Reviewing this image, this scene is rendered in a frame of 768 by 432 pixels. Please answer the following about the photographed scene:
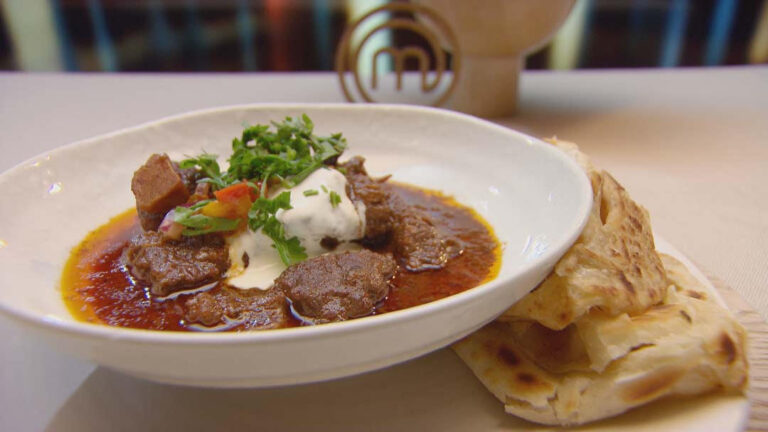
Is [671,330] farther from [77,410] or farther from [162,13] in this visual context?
[162,13]

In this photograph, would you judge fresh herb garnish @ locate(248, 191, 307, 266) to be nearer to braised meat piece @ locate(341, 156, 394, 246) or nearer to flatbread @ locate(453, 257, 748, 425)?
braised meat piece @ locate(341, 156, 394, 246)

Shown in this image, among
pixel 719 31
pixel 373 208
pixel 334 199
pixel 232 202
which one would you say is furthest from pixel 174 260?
pixel 719 31

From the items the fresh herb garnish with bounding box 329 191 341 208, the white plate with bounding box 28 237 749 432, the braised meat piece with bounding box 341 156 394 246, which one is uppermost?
the fresh herb garnish with bounding box 329 191 341 208

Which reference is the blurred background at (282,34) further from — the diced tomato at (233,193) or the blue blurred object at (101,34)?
the diced tomato at (233,193)

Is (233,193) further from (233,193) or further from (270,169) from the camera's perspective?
(270,169)

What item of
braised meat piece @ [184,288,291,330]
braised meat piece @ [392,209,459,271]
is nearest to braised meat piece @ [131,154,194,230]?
braised meat piece @ [184,288,291,330]

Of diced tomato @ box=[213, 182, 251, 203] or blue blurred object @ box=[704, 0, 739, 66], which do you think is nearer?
diced tomato @ box=[213, 182, 251, 203]

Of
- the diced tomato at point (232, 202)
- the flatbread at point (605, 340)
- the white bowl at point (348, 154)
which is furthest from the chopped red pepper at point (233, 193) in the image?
the flatbread at point (605, 340)
